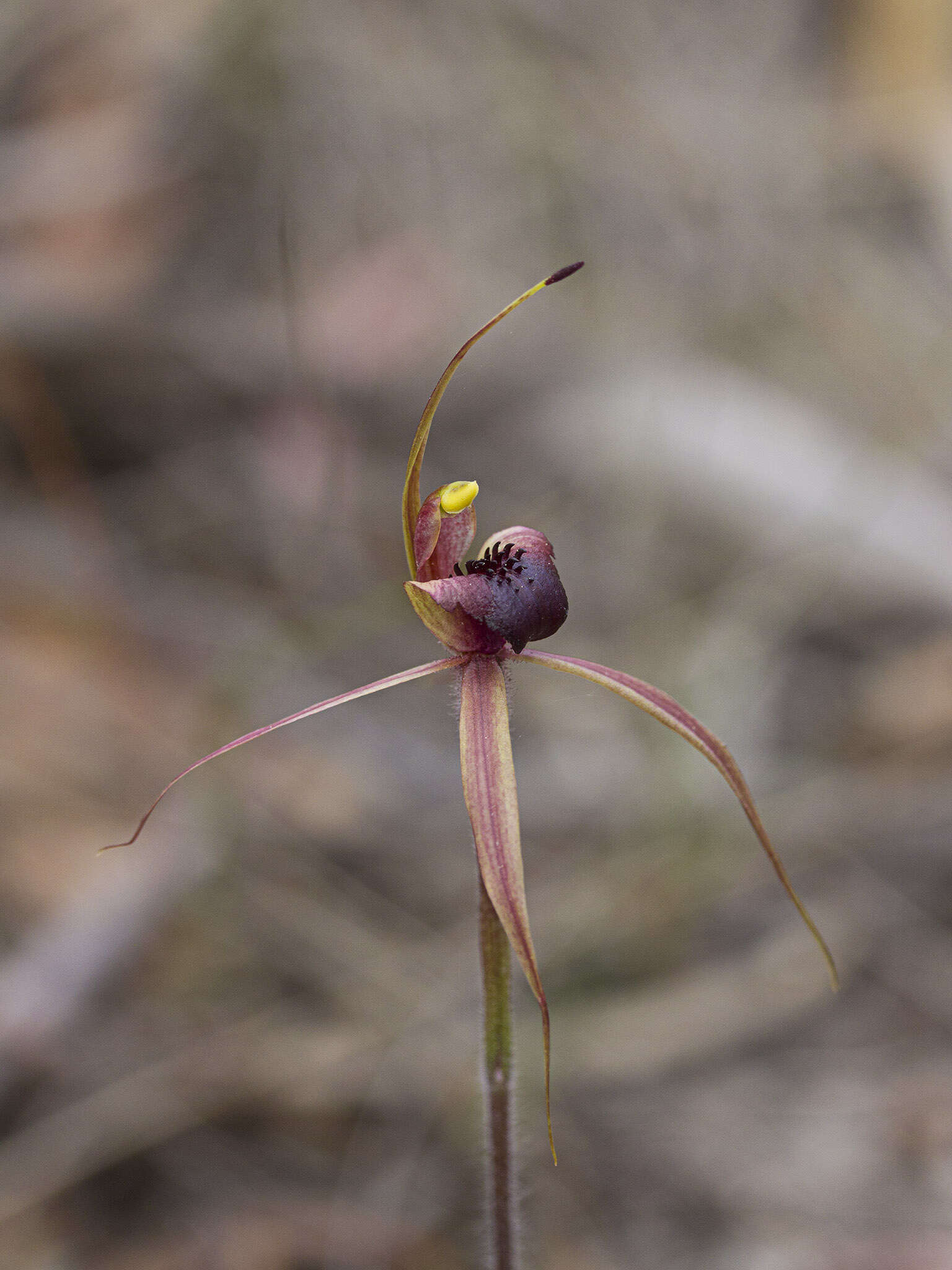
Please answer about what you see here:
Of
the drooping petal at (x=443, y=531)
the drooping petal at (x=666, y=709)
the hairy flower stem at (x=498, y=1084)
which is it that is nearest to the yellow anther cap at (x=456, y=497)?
the drooping petal at (x=443, y=531)

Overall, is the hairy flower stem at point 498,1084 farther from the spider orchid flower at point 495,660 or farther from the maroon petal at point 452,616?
the maroon petal at point 452,616

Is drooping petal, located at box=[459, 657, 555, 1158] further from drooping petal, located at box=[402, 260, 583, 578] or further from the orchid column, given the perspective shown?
drooping petal, located at box=[402, 260, 583, 578]

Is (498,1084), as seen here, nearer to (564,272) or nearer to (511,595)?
(511,595)

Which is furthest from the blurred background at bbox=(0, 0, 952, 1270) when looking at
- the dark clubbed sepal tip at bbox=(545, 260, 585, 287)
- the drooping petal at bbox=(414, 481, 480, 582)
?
the dark clubbed sepal tip at bbox=(545, 260, 585, 287)

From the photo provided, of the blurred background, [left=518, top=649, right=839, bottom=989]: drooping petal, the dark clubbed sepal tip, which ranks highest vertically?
the dark clubbed sepal tip

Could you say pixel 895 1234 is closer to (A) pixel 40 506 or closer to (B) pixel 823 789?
(B) pixel 823 789

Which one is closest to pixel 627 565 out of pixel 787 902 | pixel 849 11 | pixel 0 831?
pixel 787 902
